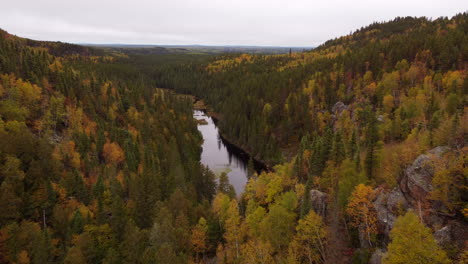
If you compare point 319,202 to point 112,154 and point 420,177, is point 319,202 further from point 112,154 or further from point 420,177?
point 112,154

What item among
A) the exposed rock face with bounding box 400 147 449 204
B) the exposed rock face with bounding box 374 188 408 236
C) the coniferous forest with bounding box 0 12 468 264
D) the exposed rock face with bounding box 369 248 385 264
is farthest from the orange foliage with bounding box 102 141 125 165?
the exposed rock face with bounding box 400 147 449 204

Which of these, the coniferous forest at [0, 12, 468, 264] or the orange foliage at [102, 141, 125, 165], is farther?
the orange foliage at [102, 141, 125, 165]

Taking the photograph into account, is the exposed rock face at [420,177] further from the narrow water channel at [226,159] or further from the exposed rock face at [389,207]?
the narrow water channel at [226,159]

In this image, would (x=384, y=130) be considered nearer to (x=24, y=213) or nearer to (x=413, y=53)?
(x=413, y=53)

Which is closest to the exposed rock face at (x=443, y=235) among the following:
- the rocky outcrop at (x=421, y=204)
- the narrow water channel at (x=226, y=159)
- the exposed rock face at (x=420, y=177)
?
the rocky outcrop at (x=421, y=204)

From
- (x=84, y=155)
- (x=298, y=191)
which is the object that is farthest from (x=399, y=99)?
(x=84, y=155)

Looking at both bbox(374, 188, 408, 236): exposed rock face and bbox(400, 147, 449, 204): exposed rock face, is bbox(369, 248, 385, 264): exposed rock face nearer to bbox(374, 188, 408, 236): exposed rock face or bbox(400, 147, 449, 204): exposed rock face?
bbox(374, 188, 408, 236): exposed rock face

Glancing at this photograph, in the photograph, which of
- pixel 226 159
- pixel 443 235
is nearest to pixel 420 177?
pixel 443 235
